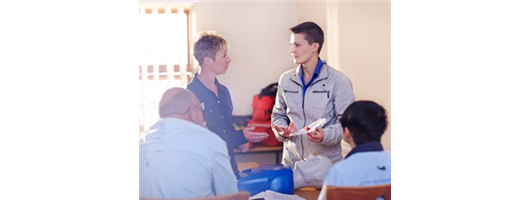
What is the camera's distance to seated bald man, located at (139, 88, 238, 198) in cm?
341

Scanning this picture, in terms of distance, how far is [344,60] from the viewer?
3.62 meters

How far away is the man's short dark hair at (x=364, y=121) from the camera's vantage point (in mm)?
3408

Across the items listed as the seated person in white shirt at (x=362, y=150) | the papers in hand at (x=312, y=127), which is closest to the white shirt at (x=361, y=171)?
the seated person in white shirt at (x=362, y=150)

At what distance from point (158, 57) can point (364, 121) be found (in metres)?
0.95

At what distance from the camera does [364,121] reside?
3428mm

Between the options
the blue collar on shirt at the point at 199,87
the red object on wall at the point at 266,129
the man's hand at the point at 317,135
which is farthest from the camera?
the red object on wall at the point at 266,129

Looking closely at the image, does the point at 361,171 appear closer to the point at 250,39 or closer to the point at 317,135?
the point at 317,135

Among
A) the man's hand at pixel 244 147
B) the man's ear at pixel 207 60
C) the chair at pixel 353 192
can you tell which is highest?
the man's ear at pixel 207 60

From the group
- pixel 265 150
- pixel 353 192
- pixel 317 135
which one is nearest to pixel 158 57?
pixel 265 150

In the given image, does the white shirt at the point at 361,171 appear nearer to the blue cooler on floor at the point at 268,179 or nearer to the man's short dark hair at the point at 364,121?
the man's short dark hair at the point at 364,121

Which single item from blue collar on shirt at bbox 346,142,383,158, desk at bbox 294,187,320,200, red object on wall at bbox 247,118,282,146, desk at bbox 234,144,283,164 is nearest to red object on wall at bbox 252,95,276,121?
red object on wall at bbox 247,118,282,146

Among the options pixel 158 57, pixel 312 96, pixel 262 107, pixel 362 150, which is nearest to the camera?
pixel 362 150

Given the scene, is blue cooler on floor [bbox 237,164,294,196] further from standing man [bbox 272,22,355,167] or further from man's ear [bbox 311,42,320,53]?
man's ear [bbox 311,42,320,53]

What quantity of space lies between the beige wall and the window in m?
0.12
